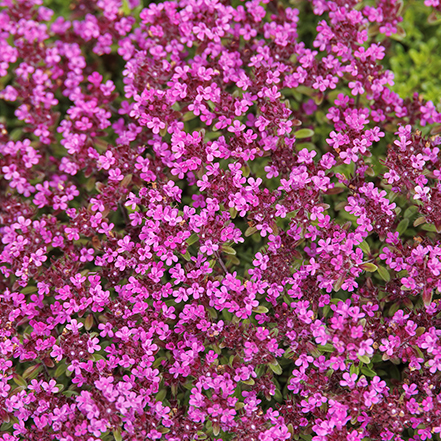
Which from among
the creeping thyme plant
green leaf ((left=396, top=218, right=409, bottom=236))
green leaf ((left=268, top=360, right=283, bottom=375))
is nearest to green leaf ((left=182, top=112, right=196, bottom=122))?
the creeping thyme plant

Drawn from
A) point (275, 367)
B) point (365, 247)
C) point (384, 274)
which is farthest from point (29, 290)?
point (384, 274)

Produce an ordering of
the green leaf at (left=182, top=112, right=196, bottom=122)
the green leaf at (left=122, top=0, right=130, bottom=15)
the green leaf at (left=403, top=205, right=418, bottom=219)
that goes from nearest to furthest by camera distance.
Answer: the green leaf at (left=403, top=205, right=418, bottom=219), the green leaf at (left=182, top=112, right=196, bottom=122), the green leaf at (left=122, top=0, right=130, bottom=15)

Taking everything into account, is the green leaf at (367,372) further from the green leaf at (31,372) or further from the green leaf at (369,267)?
the green leaf at (31,372)

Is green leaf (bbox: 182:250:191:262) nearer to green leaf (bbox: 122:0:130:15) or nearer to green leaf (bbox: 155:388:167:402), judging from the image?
green leaf (bbox: 155:388:167:402)

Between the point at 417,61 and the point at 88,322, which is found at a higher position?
the point at 417,61

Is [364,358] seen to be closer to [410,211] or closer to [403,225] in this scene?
[403,225]

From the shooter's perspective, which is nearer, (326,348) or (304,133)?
(326,348)

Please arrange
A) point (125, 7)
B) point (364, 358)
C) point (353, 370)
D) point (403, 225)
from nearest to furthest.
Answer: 1. point (364, 358)
2. point (353, 370)
3. point (403, 225)
4. point (125, 7)

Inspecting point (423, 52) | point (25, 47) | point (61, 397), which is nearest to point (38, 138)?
point (25, 47)
